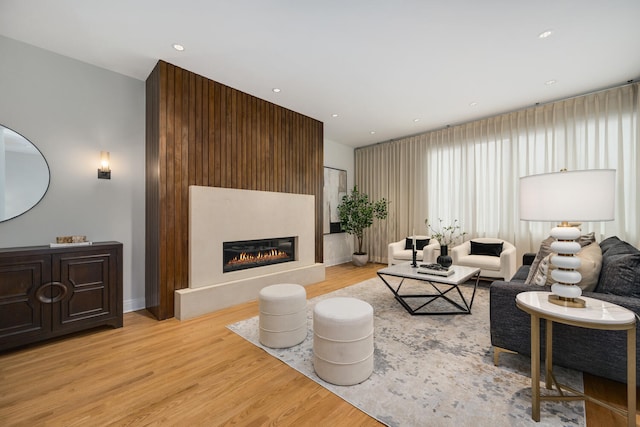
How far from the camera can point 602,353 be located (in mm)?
1673

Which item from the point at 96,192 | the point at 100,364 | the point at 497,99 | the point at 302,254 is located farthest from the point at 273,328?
the point at 497,99

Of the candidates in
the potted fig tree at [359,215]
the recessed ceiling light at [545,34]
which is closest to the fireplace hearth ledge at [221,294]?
the potted fig tree at [359,215]

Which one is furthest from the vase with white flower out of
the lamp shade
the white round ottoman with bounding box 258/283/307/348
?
the white round ottoman with bounding box 258/283/307/348

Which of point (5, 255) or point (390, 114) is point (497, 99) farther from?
point (5, 255)

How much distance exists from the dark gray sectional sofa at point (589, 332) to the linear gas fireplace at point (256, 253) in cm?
291

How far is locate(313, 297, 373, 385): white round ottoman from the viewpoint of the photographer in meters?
1.79

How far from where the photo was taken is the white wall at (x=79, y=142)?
2.64 metres

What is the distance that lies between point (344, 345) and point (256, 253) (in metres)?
2.42

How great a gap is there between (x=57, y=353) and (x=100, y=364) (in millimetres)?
534

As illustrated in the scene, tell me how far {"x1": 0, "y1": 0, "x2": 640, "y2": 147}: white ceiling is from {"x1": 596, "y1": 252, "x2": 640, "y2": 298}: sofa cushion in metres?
2.05

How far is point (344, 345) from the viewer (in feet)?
5.88

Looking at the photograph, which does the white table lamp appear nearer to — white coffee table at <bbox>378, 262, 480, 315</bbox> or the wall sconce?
white coffee table at <bbox>378, 262, 480, 315</bbox>

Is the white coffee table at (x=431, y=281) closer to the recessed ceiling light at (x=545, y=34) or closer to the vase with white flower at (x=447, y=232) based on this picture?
the vase with white flower at (x=447, y=232)

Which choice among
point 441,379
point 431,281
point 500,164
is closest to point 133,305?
point 441,379
